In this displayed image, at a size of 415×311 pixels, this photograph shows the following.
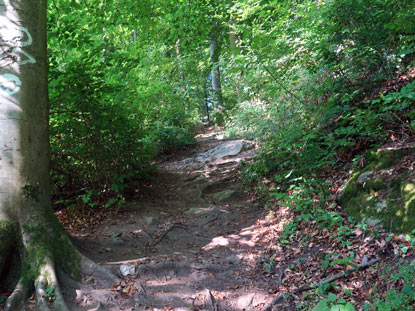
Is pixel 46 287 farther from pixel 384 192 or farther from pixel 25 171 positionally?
pixel 384 192

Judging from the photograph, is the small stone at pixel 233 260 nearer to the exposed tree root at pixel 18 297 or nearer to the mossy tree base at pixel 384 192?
the mossy tree base at pixel 384 192

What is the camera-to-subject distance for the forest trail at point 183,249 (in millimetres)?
3129

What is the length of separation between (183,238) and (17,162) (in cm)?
279

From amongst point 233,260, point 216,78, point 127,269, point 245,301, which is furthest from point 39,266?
point 216,78

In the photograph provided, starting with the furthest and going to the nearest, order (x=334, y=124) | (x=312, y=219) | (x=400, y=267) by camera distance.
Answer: (x=334, y=124) < (x=312, y=219) < (x=400, y=267)

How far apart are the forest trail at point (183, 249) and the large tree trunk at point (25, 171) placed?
400 mm

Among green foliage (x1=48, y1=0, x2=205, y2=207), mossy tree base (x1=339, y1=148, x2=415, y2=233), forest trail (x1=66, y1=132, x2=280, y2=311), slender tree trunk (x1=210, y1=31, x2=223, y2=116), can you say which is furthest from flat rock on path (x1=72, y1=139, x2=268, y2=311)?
slender tree trunk (x1=210, y1=31, x2=223, y2=116)

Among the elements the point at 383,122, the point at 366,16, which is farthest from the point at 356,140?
the point at 366,16

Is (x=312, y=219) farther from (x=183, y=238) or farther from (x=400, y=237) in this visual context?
(x=183, y=238)

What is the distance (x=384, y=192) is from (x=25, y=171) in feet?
13.9

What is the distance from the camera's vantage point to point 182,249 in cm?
445

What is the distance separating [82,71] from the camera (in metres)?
4.89

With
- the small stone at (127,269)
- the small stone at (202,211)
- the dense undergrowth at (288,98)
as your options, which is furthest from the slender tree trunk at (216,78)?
the small stone at (127,269)

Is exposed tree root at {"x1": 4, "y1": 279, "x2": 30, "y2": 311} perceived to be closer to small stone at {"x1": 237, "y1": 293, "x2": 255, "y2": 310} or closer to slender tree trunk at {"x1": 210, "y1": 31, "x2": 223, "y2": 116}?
small stone at {"x1": 237, "y1": 293, "x2": 255, "y2": 310}
